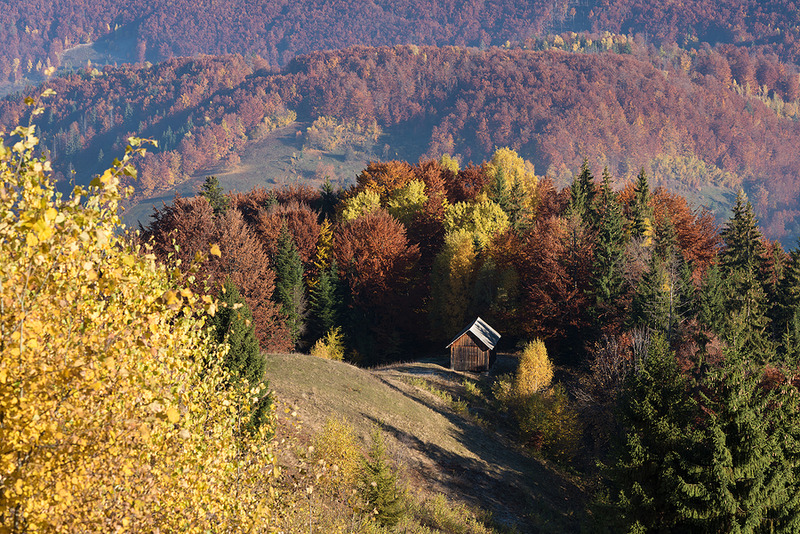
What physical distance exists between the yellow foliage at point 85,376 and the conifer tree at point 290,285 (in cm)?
5536

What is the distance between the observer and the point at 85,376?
779cm

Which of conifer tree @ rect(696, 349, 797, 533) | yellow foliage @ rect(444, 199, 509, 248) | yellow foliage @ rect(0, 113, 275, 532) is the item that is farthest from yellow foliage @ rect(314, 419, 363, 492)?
yellow foliage @ rect(444, 199, 509, 248)

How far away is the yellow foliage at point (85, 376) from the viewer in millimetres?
7559

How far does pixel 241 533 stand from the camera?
11.1 meters

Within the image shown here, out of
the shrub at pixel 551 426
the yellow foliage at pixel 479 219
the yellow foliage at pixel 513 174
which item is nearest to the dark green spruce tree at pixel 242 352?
the shrub at pixel 551 426

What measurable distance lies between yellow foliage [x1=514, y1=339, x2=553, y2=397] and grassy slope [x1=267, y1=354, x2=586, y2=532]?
458cm

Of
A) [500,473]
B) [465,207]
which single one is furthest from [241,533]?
[465,207]

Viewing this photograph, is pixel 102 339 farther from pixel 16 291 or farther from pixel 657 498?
pixel 657 498

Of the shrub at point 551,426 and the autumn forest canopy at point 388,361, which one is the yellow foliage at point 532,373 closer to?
the autumn forest canopy at point 388,361

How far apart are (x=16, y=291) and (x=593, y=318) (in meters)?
52.9

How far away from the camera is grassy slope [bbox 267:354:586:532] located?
1319 inches

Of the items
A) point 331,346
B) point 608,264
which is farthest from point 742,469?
point 331,346

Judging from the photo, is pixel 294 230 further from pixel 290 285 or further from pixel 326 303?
pixel 326 303

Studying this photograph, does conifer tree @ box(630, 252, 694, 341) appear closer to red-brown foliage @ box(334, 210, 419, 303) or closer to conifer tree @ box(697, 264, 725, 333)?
conifer tree @ box(697, 264, 725, 333)
